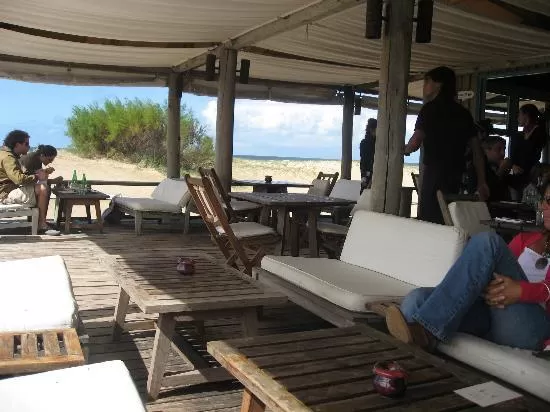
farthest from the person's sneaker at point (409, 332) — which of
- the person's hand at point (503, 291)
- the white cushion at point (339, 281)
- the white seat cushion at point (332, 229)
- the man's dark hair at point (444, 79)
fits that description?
the white seat cushion at point (332, 229)

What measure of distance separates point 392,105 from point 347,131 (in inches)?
278

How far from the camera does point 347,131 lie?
38.1ft

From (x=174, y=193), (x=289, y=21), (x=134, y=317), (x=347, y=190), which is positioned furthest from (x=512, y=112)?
(x=134, y=317)

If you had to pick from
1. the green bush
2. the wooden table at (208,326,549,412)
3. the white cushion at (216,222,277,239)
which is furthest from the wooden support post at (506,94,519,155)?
the green bush

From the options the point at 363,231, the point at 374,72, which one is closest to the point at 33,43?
the point at 374,72

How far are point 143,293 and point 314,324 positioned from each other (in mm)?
1503

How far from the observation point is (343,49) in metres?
7.61

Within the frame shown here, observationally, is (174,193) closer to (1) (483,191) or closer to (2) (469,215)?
(1) (483,191)

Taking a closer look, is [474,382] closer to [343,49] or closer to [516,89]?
[343,49]

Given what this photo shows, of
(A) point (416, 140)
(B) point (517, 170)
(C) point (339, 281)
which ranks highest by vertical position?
(A) point (416, 140)

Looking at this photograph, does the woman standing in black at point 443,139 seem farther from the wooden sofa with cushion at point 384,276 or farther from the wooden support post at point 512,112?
the wooden support post at point 512,112

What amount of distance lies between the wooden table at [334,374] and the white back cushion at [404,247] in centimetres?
103

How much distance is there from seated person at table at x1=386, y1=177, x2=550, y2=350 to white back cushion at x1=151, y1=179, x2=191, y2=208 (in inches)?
217

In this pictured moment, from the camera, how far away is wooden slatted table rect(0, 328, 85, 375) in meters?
1.93
